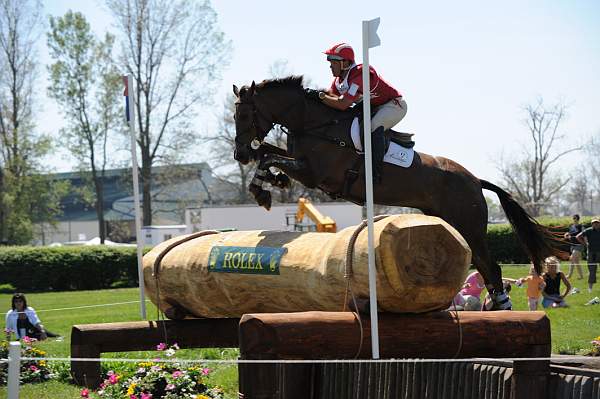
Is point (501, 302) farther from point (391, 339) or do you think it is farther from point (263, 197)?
point (391, 339)

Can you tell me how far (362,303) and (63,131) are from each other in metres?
31.5

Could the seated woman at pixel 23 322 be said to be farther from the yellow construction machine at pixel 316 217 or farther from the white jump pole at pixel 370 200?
the yellow construction machine at pixel 316 217

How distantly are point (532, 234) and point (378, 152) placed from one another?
6.44ft

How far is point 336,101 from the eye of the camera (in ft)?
20.9

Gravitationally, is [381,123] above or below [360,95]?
below

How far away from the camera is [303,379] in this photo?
497 centimetres

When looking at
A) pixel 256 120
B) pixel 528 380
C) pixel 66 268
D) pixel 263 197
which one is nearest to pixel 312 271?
pixel 528 380

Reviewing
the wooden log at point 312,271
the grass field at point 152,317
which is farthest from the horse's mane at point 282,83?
the grass field at point 152,317

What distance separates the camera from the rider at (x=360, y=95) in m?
6.14

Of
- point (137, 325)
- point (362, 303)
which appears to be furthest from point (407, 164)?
point (137, 325)

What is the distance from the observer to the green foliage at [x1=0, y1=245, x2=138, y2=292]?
74.4 ft

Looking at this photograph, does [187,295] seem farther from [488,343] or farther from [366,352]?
[488,343]

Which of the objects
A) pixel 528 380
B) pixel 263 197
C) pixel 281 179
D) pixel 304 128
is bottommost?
pixel 528 380

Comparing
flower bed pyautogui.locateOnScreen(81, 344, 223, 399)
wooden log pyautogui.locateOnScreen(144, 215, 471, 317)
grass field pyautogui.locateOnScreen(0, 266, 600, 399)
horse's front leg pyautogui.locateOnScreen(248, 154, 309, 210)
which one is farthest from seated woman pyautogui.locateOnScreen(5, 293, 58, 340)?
horse's front leg pyautogui.locateOnScreen(248, 154, 309, 210)
